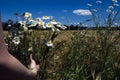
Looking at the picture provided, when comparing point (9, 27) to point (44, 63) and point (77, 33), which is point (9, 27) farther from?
point (77, 33)

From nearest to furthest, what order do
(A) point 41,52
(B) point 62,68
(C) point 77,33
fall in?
(A) point 41,52 → (B) point 62,68 → (C) point 77,33

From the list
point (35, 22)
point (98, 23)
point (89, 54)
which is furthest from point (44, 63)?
point (98, 23)

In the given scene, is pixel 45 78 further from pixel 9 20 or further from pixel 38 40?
pixel 9 20

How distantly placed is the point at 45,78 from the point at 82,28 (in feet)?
4.21

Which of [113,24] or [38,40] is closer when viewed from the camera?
[38,40]

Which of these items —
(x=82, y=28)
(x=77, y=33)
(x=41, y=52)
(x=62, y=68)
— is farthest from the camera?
(x=82, y=28)

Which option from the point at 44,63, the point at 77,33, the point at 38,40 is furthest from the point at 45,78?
the point at 77,33

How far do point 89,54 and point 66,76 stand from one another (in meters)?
0.67

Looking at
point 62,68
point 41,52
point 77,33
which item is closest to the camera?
point 41,52

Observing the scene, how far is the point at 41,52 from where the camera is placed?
3400 mm

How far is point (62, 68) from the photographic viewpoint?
13.0ft

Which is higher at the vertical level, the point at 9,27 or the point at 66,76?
the point at 9,27

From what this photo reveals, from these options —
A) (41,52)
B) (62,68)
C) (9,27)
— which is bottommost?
(62,68)

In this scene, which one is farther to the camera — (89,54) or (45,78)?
(89,54)
